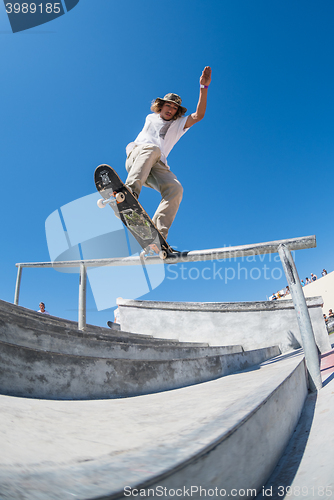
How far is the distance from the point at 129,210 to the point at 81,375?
88.2 inches

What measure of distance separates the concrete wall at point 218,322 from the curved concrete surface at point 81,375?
303cm

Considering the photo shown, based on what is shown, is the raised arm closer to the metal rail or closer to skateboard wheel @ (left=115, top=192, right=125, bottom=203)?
skateboard wheel @ (left=115, top=192, right=125, bottom=203)

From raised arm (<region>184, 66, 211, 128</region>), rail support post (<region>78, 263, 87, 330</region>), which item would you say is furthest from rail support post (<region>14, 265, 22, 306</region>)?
raised arm (<region>184, 66, 211, 128</region>)

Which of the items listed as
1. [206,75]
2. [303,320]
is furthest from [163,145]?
[303,320]

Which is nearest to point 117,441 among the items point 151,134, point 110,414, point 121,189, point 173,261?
point 110,414

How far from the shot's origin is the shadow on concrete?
0.74 meters

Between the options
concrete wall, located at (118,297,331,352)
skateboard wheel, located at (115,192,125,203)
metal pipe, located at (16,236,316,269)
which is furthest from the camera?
concrete wall, located at (118,297,331,352)

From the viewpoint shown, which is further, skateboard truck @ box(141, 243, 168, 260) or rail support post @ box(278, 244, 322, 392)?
skateboard truck @ box(141, 243, 168, 260)

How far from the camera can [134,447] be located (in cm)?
66

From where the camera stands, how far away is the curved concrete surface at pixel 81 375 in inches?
45.4

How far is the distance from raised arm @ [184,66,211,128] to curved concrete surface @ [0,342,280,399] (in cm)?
Result: 332

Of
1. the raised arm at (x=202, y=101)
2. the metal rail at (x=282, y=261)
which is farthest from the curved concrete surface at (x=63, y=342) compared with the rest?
the raised arm at (x=202, y=101)

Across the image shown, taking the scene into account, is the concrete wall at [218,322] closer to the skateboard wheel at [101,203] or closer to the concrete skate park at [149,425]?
the skateboard wheel at [101,203]

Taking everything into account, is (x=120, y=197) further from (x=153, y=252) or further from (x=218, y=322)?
(x=218, y=322)
